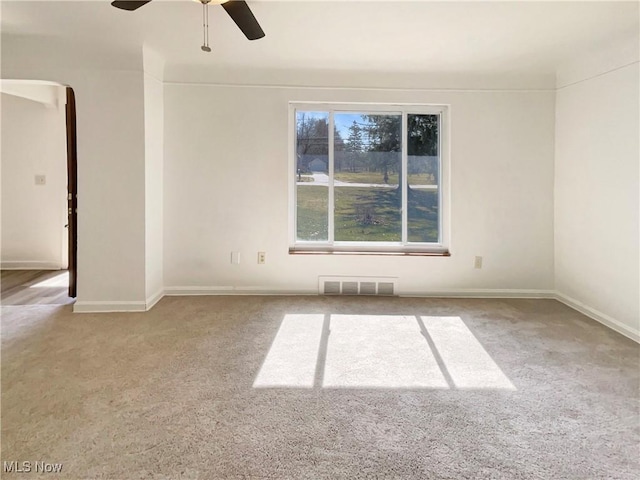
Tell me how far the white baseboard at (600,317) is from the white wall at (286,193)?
0.26m

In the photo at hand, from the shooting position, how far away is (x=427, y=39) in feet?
9.91

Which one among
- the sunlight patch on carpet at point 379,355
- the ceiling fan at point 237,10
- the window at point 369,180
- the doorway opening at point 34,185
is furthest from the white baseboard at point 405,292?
the ceiling fan at point 237,10

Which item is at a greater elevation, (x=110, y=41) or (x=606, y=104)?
(x=110, y=41)

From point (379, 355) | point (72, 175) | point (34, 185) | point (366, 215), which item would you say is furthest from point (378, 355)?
point (34, 185)

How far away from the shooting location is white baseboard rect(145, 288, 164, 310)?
11.5 feet

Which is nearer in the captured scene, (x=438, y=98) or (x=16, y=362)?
(x=16, y=362)

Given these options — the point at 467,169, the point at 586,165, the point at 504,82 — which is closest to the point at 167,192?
the point at 467,169

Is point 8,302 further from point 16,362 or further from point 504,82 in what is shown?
point 504,82

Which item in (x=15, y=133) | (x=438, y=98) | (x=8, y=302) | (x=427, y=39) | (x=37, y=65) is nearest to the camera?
(x=427, y=39)

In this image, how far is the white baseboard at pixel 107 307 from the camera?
3.43 m

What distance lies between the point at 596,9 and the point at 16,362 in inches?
178

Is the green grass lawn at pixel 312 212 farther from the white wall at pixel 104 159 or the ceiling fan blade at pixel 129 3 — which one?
the ceiling fan blade at pixel 129 3

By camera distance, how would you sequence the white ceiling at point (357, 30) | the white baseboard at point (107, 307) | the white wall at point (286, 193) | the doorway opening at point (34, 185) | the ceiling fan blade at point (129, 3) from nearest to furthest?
the ceiling fan blade at point (129, 3) < the white ceiling at point (357, 30) < the white baseboard at point (107, 307) < the white wall at point (286, 193) < the doorway opening at point (34, 185)

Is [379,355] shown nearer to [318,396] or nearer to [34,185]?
[318,396]
